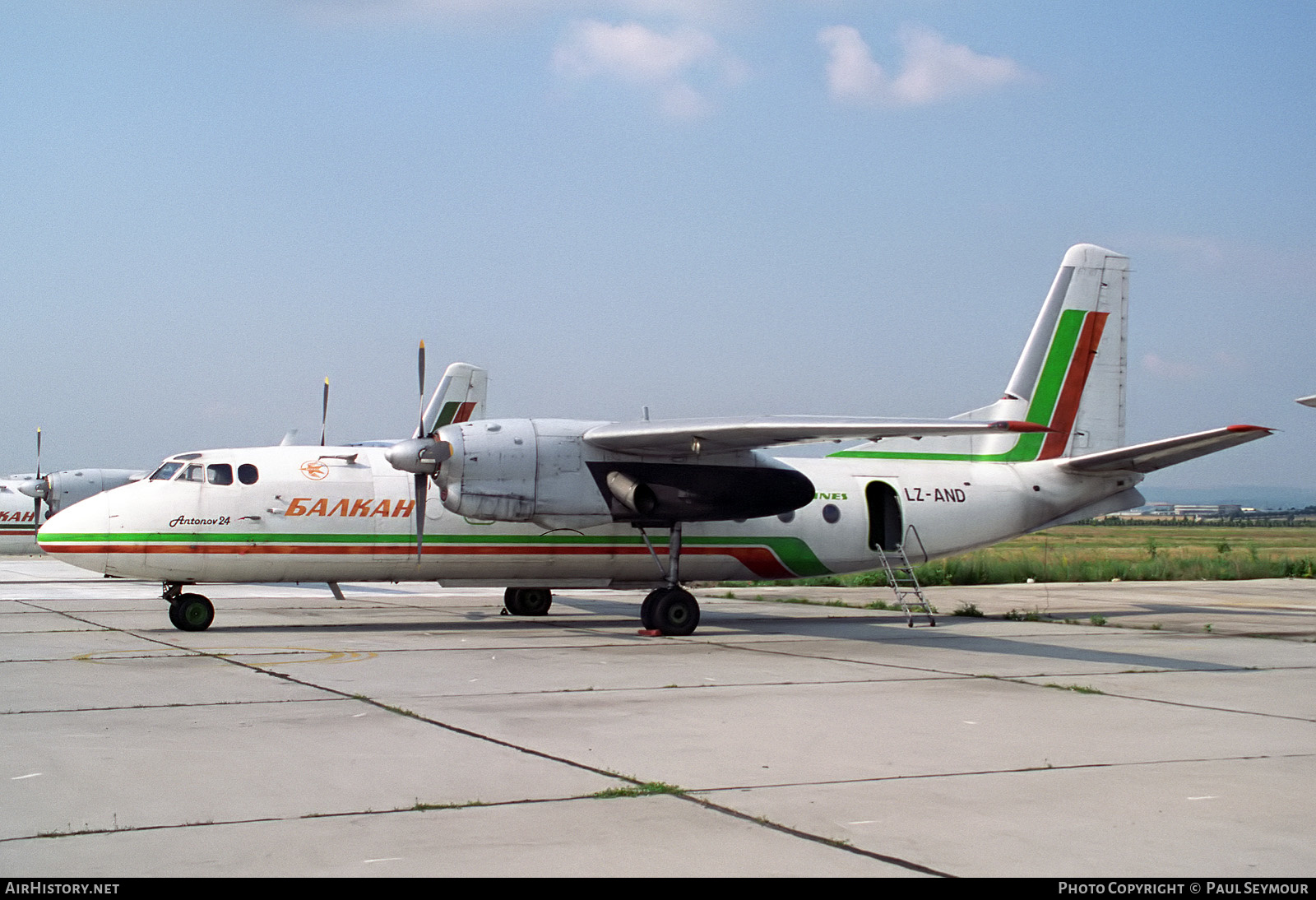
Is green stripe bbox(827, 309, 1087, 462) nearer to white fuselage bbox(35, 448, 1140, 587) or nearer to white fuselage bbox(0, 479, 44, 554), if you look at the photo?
white fuselage bbox(35, 448, 1140, 587)

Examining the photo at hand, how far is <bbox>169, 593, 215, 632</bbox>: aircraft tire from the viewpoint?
17500 millimetres

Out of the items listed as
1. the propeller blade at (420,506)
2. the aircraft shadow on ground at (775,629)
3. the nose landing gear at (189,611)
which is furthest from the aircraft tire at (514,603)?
the nose landing gear at (189,611)

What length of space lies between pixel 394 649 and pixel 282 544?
135 inches

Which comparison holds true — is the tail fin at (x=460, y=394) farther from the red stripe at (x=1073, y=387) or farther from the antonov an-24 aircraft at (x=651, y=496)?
the red stripe at (x=1073, y=387)

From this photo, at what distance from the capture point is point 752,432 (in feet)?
55.2

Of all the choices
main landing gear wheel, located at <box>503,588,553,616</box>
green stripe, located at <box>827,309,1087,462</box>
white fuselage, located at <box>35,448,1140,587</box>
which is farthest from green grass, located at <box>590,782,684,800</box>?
green stripe, located at <box>827,309,1087,462</box>

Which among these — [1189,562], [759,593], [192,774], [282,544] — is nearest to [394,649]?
[282,544]

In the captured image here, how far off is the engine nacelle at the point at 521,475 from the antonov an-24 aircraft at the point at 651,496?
0.03 m

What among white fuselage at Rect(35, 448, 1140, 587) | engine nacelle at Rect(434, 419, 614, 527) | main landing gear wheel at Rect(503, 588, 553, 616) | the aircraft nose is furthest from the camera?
main landing gear wheel at Rect(503, 588, 553, 616)

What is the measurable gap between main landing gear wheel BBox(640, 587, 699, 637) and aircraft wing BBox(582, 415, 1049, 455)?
222 cm

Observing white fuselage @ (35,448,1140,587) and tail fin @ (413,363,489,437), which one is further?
tail fin @ (413,363,489,437)

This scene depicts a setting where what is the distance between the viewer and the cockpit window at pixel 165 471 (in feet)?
58.4

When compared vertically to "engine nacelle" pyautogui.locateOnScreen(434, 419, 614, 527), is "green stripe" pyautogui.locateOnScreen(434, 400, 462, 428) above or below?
above

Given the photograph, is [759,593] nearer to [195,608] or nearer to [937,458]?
[937,458]
